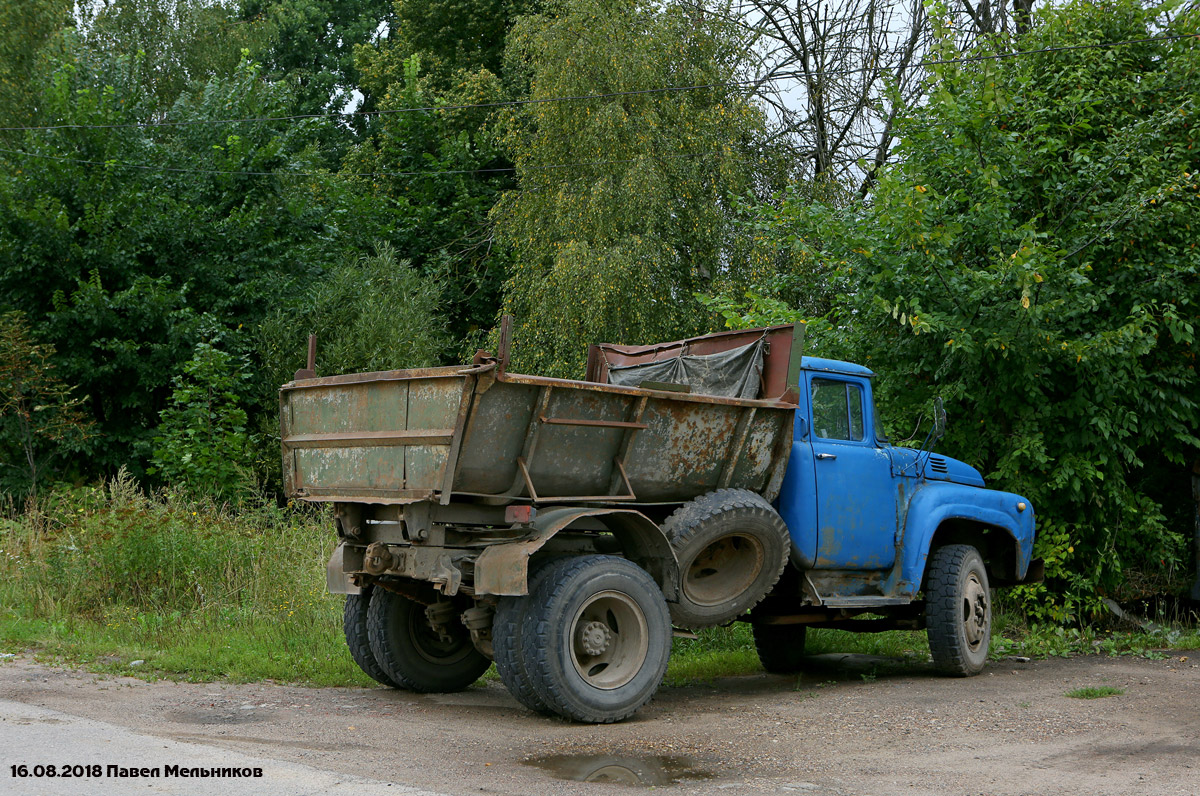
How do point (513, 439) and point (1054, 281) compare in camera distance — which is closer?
point (513, 439)

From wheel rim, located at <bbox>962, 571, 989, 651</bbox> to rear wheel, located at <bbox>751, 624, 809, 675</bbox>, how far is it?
4.48ft

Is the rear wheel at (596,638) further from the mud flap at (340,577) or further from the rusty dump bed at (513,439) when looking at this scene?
the mud flap at (340,577)

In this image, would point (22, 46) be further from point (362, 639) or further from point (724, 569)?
point (724, 569)

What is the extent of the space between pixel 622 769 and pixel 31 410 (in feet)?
53.7

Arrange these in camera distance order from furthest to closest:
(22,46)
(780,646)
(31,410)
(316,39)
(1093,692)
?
(316,39) < (22,46) < (31,410) < (780,646) < (1093,692)

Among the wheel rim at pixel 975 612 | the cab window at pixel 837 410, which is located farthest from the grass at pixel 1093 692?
the cab window at pixel 837 410

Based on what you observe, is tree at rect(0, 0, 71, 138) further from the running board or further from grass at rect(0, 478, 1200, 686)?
the running board

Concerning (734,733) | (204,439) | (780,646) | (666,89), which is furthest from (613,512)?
(666,89)

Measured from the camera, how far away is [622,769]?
579 centimetres

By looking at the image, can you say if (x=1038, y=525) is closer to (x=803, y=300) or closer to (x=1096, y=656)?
(x=1096, y=656)

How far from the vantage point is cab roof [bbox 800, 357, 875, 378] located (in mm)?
8680

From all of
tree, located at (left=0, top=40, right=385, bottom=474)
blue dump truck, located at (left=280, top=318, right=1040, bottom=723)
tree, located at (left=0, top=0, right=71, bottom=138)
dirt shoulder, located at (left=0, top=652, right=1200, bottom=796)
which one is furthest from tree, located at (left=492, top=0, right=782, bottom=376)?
tree, located at (left=0, top=0, right=71, bottom=138)

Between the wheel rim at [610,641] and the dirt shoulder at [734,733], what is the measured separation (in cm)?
33

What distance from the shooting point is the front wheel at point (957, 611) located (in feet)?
29.8
